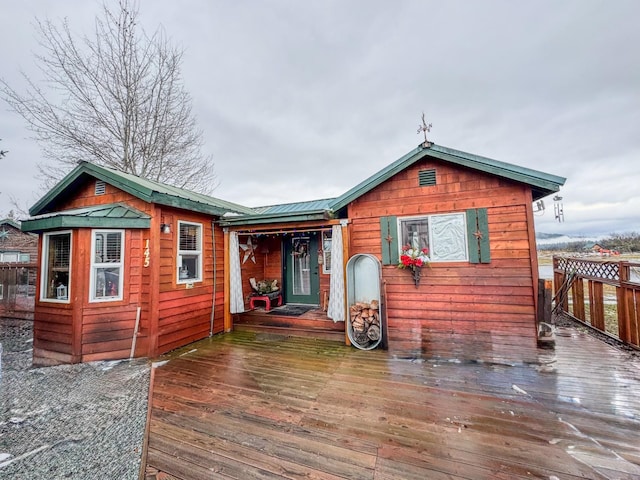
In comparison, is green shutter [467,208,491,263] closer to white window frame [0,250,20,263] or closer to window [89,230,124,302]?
window [89,230,124,302]

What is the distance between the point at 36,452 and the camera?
2.19 meters

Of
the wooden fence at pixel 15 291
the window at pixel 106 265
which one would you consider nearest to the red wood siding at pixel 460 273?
the window at pixel 106 265

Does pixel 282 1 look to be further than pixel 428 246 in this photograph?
Yes

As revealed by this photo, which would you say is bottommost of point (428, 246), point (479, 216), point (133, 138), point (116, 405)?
point (116, 405)

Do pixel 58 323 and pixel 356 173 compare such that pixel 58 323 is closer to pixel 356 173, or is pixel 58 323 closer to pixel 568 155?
pixel 356 173

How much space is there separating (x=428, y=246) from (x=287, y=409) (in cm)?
353

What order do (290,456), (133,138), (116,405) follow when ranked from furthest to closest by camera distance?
(133,138) < (116,405) < (290,456)

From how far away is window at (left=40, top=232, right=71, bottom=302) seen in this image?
4.45 m

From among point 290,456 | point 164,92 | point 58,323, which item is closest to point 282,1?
point 164,92

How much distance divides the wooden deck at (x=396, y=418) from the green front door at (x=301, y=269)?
119 inches

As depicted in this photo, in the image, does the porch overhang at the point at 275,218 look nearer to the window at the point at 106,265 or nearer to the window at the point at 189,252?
the window at the point at 189,252

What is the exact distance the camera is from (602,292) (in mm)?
5012

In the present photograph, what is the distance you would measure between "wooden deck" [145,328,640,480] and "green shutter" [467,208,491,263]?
170 cm

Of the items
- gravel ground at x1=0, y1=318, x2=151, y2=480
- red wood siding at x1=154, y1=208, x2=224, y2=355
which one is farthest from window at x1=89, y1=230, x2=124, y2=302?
gravel ground at x1=0, y1=318, x2=151, y2=480
